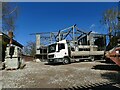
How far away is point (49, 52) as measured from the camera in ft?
84.7

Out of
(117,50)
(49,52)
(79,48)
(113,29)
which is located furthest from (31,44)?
(117,50)

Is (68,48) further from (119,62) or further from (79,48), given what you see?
(119,62)

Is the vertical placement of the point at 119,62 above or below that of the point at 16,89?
above

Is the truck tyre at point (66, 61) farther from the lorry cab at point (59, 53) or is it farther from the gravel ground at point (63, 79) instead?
the gravel ground at point (63, 79)

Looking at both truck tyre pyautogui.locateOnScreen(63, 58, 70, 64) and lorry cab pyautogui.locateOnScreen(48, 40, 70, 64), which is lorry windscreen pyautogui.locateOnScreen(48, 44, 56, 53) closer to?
lorry cab pyautogui.locateOnScreen(48, 40, 70, 64)

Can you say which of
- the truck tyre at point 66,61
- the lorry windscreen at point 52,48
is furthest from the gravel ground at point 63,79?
the lorry windscreen at point 52,48

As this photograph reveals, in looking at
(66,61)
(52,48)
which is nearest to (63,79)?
(66,61)

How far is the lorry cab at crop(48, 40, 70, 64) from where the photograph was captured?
81.5 feet

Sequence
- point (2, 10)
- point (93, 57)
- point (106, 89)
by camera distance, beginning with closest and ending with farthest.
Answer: point (106, 89)
point (2, 10)
point (93, 57)

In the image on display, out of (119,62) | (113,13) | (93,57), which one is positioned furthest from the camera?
(113,13)

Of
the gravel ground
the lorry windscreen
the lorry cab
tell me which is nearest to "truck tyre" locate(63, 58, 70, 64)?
the lorry cab

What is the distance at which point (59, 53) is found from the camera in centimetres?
2488

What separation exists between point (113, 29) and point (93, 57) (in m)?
14.4

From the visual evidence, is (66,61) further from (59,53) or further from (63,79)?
(63,79)
